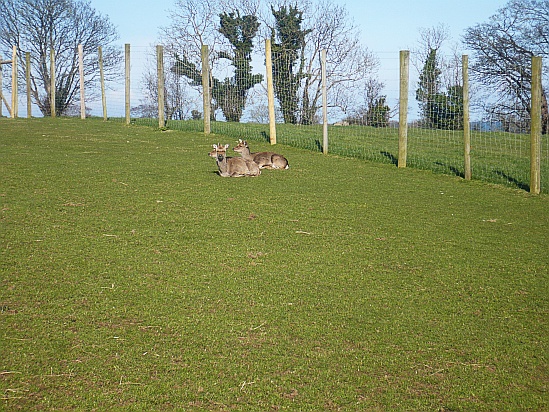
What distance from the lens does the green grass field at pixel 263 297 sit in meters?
4.01

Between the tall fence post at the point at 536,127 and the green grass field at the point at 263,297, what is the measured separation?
2.78 feet

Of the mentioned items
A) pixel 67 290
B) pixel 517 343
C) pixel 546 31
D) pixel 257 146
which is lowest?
pixel 517 343

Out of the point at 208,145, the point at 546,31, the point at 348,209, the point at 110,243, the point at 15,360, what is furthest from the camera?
the point at 546,31

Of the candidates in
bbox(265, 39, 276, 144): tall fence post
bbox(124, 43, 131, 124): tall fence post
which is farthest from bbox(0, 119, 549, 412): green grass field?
bbox(124, 43, 131, 124): tall fence post

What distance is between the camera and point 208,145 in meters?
14.9

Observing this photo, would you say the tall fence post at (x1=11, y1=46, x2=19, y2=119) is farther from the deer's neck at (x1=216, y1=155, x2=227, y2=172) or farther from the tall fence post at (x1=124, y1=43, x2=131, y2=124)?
the deer's neck at (x1=216, y1=155, x2=227, y2=172)

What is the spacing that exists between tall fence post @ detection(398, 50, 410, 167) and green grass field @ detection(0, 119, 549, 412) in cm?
317

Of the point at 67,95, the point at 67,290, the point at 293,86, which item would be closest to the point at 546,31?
the point at 293,86

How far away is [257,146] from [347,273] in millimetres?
9734

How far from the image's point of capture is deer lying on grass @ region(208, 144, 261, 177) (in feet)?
35.5

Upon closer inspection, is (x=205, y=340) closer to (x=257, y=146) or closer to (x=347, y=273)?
(x=347, y=273)

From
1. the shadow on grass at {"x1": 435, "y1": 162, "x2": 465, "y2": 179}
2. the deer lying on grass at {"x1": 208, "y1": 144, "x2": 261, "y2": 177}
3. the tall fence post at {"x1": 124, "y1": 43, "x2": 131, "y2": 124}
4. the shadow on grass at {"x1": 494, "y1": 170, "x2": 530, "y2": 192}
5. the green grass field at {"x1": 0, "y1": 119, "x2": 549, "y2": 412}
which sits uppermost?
the tall fence post at {"x1": 124, "y1": 43, "x2": 131, "y2": 124}

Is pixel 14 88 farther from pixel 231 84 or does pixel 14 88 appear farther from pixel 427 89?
pixel 427 89

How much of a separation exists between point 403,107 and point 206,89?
19.9 feet
